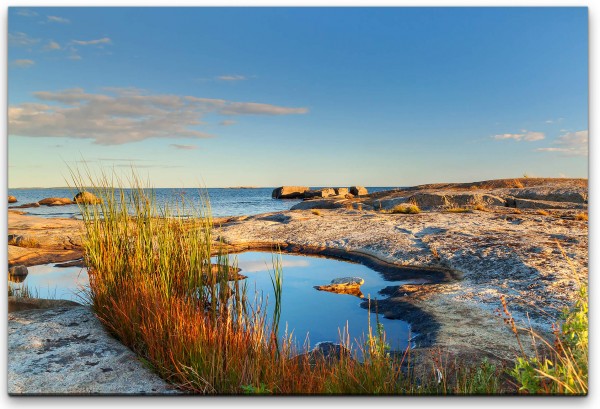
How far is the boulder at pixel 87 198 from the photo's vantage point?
4.42 metres

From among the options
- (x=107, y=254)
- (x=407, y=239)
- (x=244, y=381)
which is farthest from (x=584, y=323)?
(x=407, y=239)

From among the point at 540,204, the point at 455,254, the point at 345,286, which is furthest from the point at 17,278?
the point at 540,204

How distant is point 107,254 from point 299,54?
2.94 m

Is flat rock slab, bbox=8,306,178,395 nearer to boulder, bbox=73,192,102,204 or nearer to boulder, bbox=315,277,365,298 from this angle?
boulder, bbox=73,192,102,204

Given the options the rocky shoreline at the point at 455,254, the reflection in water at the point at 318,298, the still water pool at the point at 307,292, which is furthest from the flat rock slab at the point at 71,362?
the rocky shoreline at the point at 455,254

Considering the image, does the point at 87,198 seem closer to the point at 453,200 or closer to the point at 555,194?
the point at 555,194

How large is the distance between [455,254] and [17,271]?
6.14 metres

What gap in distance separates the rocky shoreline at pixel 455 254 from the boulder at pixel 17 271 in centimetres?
50

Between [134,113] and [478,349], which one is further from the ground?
[134,113]

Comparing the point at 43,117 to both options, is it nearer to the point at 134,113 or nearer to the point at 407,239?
the point at 134,113

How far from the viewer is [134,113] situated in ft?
18.5

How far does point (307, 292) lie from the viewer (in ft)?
18.3

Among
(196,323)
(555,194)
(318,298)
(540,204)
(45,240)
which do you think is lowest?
(318,298)

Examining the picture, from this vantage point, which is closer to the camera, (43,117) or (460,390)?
(460,390)
